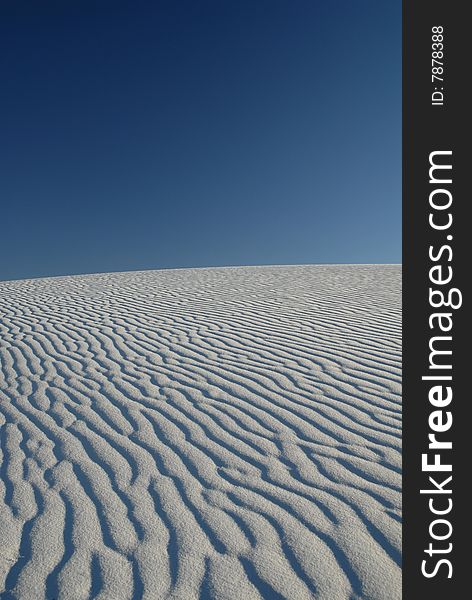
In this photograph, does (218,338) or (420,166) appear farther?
(218,338)

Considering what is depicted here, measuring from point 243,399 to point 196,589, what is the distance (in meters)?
2.43

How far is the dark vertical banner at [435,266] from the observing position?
8.48ft

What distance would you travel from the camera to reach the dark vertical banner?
8.48 feet

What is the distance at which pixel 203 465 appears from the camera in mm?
3434

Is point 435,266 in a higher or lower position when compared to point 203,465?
higher

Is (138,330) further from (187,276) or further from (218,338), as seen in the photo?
(187,276)

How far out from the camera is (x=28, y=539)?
270 centimetres

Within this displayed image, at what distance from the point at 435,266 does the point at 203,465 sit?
205 centimetres

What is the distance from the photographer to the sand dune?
94.5 inches

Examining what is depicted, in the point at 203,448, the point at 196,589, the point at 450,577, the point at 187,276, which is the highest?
the point at 187,276

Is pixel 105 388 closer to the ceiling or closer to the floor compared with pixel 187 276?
closer to the floor

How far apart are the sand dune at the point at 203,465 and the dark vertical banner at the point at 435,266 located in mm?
450

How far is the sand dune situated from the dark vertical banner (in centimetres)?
45

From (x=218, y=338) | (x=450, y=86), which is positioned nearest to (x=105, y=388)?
(x=218, y=338)
